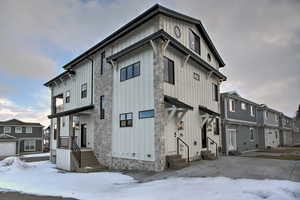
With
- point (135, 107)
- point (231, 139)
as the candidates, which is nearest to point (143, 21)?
point (135, 107)

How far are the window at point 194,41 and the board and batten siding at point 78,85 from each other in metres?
8.63

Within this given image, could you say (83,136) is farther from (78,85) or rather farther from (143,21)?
(143,21)

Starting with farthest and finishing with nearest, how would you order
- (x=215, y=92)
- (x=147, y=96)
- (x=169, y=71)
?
(x=215, y=92) < (x=169, y=71) < (x=147, y=96)

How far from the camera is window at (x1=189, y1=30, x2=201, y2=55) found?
14712mm

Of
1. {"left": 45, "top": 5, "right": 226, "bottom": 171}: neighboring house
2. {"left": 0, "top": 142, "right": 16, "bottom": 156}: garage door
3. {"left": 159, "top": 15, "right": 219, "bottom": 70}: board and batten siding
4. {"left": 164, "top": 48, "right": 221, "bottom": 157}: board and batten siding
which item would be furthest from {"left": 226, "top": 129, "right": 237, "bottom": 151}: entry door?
{"left": 0, "top": 142, "right": 16, "bottom": 156}: garage door

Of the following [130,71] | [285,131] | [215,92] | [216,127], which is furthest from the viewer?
[285,131]

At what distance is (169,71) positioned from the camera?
1185cm

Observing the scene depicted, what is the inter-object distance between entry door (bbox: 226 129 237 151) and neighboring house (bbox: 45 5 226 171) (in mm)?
3191

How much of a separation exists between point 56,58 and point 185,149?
18797mm

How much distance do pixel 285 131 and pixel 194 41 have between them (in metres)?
35.7

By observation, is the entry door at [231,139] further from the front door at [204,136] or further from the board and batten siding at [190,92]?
the front door at [204,136]

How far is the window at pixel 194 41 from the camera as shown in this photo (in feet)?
48.3

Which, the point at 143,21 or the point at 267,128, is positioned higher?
the point at 143,21

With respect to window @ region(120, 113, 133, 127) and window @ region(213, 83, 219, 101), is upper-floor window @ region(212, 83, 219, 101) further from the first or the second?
window @ region(120, 113, 133, 127)
